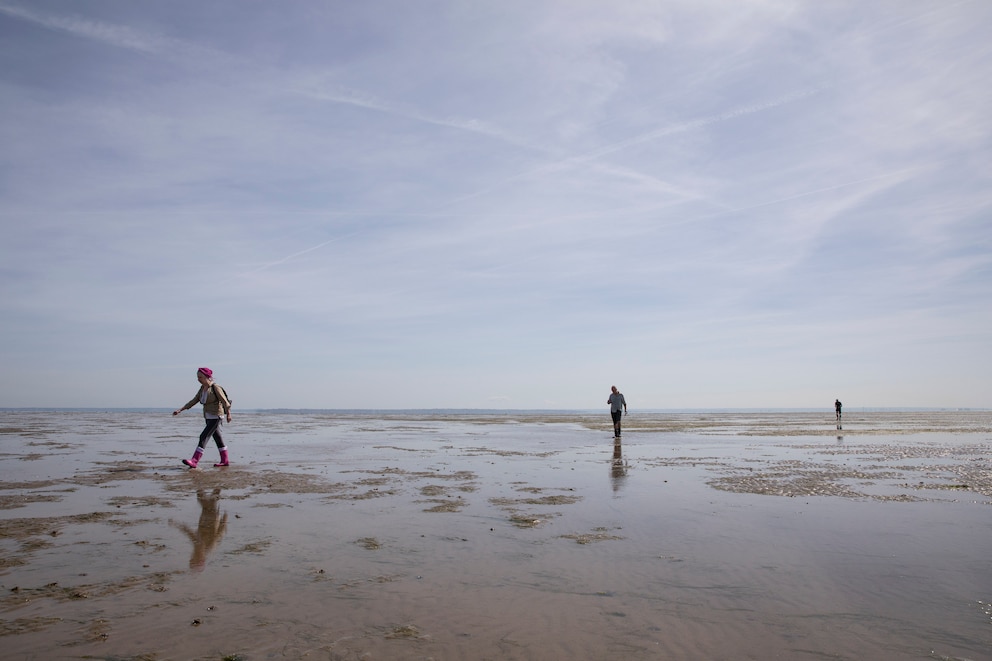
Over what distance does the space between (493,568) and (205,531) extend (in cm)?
439

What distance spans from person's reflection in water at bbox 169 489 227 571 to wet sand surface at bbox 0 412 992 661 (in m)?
0.05

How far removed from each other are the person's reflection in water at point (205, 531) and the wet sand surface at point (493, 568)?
0.05 m

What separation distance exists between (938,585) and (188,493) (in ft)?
39.4

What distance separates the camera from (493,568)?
21.0 ft

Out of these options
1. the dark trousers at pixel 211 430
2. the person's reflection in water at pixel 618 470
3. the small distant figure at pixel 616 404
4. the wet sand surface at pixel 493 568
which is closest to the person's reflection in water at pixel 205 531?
the wet sand surface at pixel 493 568

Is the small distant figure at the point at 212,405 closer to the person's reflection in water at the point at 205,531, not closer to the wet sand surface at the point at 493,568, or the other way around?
the wet sand surface at the point at 493,568

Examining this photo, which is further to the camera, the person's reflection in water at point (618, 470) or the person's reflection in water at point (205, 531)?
the person's reflection in water at point (618, 470)

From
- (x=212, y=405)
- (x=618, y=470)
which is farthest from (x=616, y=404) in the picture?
(x=212, y=405)

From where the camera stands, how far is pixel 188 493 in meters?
11.1

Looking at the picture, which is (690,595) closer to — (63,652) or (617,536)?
(617,536)

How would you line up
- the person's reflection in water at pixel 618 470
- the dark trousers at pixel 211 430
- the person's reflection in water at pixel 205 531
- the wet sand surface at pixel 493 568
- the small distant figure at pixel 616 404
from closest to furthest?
1. the wet sand surface at pixel 493 568
2. the person's reflection in water at pixel 205 531
3. the person's reflection in water at pixel 618 470
4. the dark trousers at pixel 211 430
5. the small distant figure at pixel 616 404

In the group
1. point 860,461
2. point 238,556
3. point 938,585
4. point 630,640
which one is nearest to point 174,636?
point 238,556

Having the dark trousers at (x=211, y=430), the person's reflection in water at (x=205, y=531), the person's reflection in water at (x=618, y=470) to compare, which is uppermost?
the dark trousers at (x=211, y=430)

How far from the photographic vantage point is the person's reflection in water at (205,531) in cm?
664
